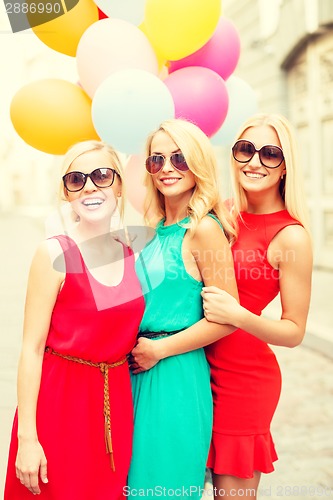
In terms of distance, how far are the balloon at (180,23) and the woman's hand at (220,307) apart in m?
1.20

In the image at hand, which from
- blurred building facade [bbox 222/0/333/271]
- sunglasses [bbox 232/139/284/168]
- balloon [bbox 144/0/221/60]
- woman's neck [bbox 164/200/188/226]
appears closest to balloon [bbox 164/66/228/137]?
balloon [bbox 144/0/221/60]

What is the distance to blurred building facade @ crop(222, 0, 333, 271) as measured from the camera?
300 inches

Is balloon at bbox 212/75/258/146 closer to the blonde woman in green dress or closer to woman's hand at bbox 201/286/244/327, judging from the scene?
the blonde woman in green dress

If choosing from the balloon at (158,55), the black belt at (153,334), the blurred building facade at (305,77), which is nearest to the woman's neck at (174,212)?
the black belt at (153,334)

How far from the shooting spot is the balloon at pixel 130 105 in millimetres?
2143

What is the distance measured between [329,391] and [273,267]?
292 centimetres

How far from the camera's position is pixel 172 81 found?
2.39 metres

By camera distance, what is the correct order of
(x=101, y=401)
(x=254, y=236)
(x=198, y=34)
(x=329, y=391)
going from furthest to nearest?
(x=329, y=391) → (x=198, y=34) → (x=254, y=236) → (x=101, y=401)

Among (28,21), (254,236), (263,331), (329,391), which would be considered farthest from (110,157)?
(329,391)

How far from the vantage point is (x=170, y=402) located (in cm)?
169

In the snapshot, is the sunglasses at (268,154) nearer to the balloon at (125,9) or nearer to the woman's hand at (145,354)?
the woman's hand at (145,354)

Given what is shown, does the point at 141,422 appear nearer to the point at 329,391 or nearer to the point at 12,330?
the point at 329,391

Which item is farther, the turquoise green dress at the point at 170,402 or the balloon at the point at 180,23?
the balloon at the point at 180,23

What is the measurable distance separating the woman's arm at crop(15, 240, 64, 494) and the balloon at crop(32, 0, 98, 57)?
1.28 metres
